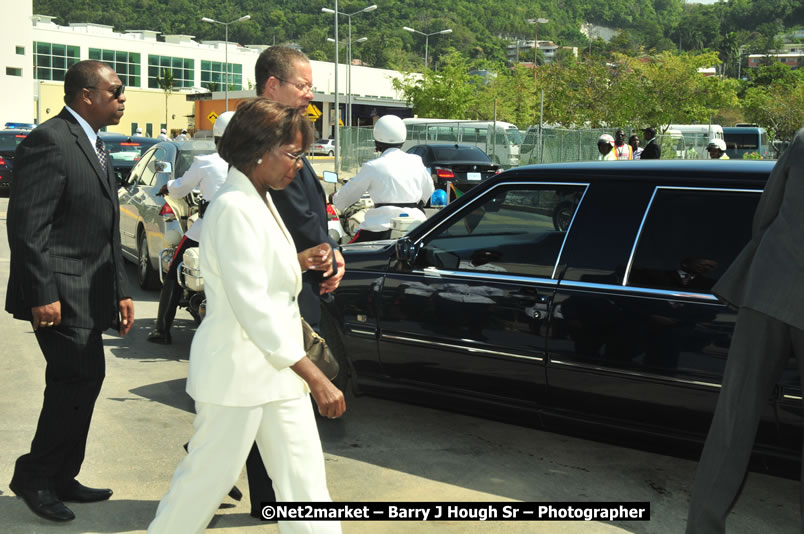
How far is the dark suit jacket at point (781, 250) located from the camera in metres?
3.39

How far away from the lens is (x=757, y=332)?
350cm

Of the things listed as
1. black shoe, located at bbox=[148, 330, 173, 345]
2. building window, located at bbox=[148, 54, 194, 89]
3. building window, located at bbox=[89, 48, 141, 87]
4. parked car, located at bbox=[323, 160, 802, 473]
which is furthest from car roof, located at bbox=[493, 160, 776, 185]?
building window, located at bbox=[148, 54, 194, 89]

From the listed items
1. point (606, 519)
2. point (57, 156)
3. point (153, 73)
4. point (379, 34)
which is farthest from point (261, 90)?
point (379, 34)

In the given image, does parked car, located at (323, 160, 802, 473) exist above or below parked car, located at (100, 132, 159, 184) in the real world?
below

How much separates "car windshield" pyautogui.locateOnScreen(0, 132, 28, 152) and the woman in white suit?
24.1 metres

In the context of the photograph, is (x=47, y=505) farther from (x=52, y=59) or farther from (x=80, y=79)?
(x=52, y=59)

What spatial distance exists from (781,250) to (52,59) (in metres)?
97.6

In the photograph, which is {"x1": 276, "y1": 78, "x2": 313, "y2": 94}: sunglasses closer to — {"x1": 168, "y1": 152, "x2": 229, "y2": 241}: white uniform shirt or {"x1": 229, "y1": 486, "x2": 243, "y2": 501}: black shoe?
{"x1": 229, "y1": 486, "x2": 243, "y2": 501}: black shoe

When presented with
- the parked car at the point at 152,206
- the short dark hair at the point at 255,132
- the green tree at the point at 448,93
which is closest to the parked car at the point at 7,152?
the parked car at the point at 152,206

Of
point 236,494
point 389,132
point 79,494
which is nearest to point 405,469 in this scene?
point 236,494

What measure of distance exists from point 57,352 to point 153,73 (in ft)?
335

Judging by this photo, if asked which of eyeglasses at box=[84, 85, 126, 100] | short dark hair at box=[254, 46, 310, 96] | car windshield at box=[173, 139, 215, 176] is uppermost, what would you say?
short dark hair at box=[254, 46, 310, 96]

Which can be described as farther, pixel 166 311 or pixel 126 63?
pixel 126 63

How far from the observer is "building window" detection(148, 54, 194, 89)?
100625mm
